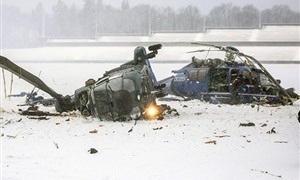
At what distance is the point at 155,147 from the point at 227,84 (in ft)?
24.4

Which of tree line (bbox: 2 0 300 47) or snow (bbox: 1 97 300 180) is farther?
tree line (bbox: 2 0 300 47)

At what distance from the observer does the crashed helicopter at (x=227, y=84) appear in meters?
13.0

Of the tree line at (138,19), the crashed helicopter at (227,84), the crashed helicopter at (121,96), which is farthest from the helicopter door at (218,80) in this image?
the tree line at (138,19)

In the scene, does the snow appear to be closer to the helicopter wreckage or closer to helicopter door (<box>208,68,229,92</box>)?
the helicopter wreckage

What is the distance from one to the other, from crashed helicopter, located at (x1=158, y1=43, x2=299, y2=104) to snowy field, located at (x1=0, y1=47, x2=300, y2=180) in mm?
2623

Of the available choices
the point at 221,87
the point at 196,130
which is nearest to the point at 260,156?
the point at 196,130

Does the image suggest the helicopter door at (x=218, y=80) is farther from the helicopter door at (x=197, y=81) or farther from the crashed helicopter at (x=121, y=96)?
the crashed helicopter at (x=121, y=96)

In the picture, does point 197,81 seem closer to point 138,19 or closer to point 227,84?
point 227,84

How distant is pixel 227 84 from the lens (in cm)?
1347

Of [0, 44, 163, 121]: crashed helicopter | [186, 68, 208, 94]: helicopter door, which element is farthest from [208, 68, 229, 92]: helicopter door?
[0, 44, 163, 121]: crashed helicopter

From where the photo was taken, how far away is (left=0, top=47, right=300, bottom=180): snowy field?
207 inches

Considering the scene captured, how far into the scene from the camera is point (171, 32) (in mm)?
45969

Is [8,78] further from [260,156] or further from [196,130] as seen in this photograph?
[260,156]

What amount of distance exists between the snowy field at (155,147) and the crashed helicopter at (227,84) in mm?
2623
